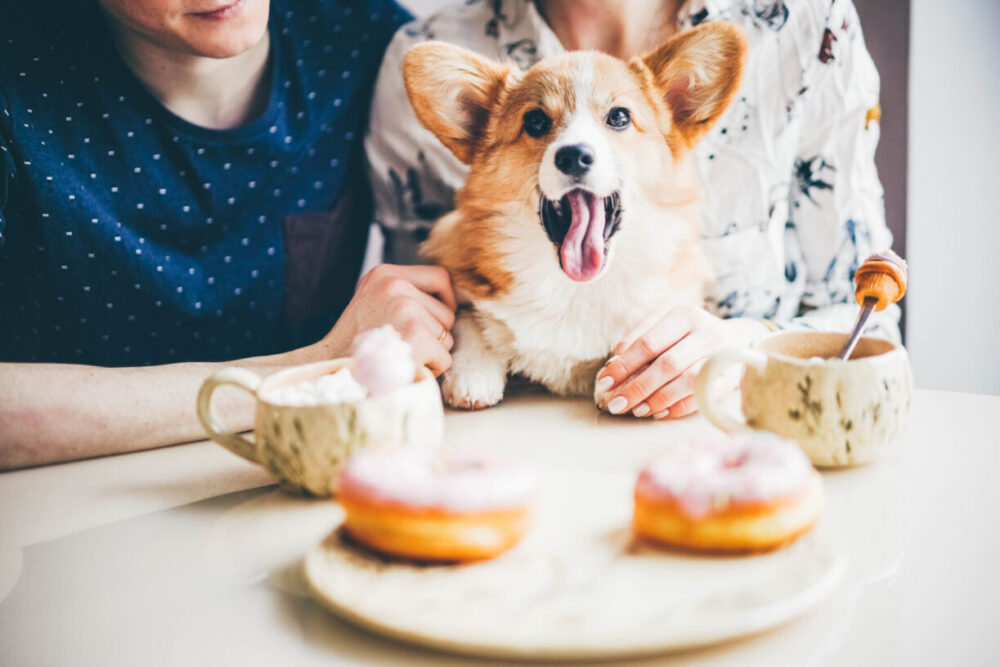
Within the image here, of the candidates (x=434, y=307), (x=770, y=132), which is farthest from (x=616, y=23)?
(x=434, y=307)

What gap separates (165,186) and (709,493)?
3.52 ft

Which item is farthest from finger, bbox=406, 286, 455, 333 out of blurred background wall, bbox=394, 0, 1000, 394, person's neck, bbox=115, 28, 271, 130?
blurred background wall, bbox=394, 0, 1000, 394

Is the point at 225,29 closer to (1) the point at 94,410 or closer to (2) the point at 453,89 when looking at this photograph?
(2) the point at 453,89

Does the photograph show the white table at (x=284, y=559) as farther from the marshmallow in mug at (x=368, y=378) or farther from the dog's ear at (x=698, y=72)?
the dog's ear at (x=698, y=72)

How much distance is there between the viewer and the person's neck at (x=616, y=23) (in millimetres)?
1231

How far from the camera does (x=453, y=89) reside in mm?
1043

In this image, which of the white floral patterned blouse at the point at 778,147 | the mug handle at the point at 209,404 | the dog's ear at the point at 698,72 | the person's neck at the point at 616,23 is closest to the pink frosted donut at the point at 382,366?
the mug handle at the point at 209,404

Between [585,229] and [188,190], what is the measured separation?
71 centimetres

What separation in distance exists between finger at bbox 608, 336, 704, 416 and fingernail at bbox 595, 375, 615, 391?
13 mm

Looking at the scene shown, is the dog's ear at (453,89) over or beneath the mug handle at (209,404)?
over

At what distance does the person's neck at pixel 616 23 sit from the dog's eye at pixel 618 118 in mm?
310

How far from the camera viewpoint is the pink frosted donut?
629mm

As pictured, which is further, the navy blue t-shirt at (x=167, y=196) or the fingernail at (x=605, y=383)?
the navy blue t-shirt at (x=167, y=196)

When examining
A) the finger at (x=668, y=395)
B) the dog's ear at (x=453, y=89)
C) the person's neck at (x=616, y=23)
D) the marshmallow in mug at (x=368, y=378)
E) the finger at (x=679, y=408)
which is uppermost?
the person's neck at (x=616, y=23)
